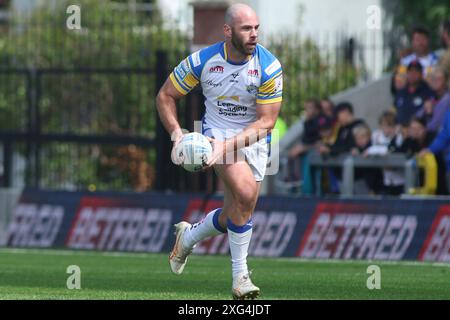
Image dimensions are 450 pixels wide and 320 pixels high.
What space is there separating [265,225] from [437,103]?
2.87 metres

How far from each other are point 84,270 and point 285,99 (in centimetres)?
918

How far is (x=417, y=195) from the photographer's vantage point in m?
18.8

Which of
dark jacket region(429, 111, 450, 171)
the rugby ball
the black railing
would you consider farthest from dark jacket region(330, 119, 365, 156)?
the rugby ball

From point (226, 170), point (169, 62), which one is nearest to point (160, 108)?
point (226, 170)

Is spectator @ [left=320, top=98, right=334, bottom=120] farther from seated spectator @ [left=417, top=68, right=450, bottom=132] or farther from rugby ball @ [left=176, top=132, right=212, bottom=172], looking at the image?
rugby ball @ [left=176, top=132, right=212, bottom=172]

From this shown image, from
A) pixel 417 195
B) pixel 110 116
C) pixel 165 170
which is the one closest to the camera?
pixel 417 195

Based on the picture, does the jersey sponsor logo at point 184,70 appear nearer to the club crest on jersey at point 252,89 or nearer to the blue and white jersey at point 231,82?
the blue and white jersey at point 231,82

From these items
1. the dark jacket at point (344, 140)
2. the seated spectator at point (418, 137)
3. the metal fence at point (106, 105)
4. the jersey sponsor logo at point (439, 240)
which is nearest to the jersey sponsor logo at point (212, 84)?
the jersey sponsor logo at point (439, 240)

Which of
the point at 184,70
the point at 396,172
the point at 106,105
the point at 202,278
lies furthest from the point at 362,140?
the point at 184,70

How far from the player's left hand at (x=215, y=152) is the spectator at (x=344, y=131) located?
27.5ft

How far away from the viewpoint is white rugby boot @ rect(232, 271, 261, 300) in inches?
455

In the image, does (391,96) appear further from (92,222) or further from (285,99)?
(92,222)

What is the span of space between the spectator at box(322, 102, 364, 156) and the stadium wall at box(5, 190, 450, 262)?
3.79ft

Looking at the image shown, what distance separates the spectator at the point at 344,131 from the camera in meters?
20.0
